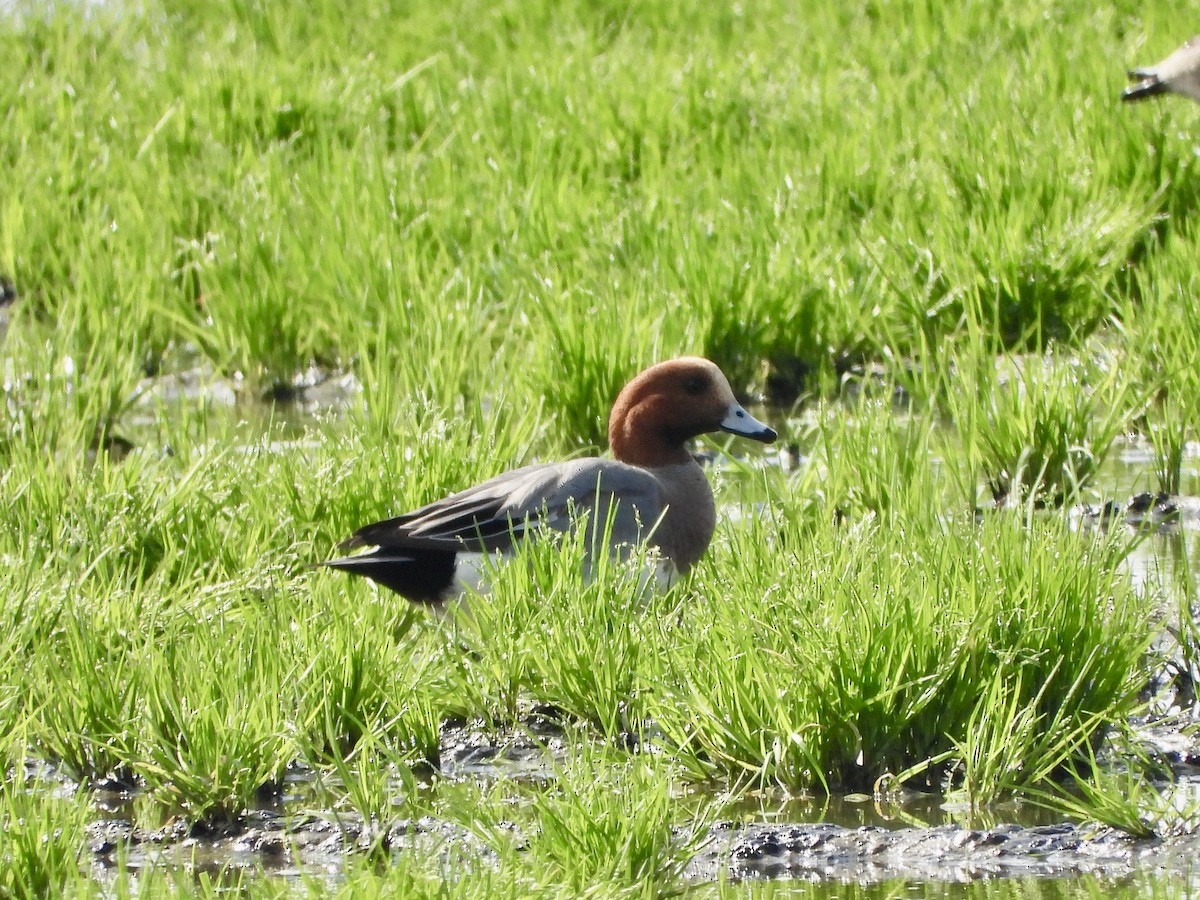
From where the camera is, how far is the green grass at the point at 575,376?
3154mm

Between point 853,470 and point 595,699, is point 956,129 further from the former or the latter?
point 595,699

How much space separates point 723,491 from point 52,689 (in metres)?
1.96

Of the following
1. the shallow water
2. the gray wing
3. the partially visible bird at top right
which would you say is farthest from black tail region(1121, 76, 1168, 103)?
the shallow water

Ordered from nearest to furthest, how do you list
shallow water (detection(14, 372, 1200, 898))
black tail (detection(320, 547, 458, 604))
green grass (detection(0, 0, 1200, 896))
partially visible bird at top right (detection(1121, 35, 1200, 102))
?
shallow water (detection(14, 372, 1200, 898)) → green grass (detection(0, 0, 1200, 896)) → black tail (detection(320, 547, 458, 604)) → partially visible bird at top right (detection(1121, 35, 1200, 102))

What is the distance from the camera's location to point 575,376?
5.11m

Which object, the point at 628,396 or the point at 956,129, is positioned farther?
the point at 956,129

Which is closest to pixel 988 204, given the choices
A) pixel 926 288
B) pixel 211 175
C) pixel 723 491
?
pixel 926 288

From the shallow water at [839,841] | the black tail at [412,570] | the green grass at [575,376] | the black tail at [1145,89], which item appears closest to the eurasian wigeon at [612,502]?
the black tail at [412,570]

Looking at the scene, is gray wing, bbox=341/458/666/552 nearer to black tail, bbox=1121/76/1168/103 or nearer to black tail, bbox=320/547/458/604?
black tail, bbox=320/547/458/604

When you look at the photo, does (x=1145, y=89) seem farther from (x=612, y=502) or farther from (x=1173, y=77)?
(x=612, y=502)

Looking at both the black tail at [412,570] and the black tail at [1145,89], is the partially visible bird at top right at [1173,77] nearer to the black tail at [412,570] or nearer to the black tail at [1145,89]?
the black tail at [1145,89]

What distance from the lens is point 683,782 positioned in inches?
127

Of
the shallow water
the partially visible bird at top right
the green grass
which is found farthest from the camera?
the partially visible bird at top right

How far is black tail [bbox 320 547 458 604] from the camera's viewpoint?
153 inches
